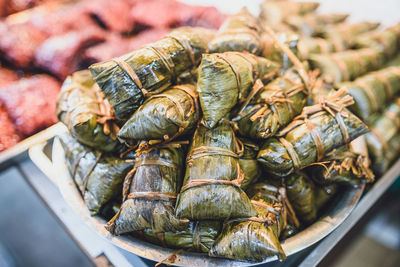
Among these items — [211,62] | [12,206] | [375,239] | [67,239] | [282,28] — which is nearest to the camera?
[211,62]

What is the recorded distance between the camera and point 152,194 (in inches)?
62.3

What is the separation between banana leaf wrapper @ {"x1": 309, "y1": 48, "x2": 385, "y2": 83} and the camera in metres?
2.61

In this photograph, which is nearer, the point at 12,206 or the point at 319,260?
the point at 319,260

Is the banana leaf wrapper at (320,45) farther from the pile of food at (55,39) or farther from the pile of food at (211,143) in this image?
the pile of food at (55,39)

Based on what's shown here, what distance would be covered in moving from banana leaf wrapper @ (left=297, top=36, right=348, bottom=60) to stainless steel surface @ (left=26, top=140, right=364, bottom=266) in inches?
61.0

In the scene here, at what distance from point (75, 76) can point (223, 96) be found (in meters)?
1.33

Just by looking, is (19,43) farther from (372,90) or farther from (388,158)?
(388,158)

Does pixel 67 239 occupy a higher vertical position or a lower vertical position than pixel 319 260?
lower

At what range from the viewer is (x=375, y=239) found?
12.4ft

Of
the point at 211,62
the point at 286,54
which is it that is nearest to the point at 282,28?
the point at 286,54

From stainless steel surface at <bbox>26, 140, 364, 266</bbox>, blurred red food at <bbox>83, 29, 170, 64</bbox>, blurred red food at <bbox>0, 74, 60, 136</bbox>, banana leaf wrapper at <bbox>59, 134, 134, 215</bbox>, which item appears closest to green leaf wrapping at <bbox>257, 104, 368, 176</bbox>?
stainless steel surface at <bbox>26, 140, 364, 266</bbox>

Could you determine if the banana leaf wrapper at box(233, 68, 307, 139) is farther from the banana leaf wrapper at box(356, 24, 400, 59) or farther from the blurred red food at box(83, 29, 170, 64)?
the banana leaf wrapper at box(356, 24, 400, 59)

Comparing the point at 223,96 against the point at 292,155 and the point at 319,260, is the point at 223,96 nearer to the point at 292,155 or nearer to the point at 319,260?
the point at 292,155

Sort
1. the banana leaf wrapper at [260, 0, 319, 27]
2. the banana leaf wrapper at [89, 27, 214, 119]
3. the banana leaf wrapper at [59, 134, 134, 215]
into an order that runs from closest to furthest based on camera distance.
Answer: the banana leaf wrapper at [89, 27, 214, 119] → the banana leaf wrapper at [59, 134, 134, 215] → the banana leaf wrapper at [260, 0, 319, 27]
